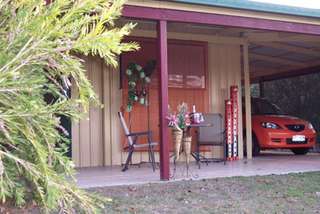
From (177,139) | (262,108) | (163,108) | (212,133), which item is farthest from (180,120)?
(262,108)

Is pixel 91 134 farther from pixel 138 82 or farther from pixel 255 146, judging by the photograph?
pixel 255 146

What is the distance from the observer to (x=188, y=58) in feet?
32.9

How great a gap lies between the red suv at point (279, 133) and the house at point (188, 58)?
46cm

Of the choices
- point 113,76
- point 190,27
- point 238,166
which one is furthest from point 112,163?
point 190,27

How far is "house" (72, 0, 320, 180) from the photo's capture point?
6.75 metres

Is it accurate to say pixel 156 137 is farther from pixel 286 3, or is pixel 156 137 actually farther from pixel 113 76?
pixel 286 3

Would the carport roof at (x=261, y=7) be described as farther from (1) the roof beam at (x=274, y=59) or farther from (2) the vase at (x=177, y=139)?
(1) the roof beam at (x=274, y=59)

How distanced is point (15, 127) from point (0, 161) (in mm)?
245

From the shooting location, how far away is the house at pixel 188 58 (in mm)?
6750

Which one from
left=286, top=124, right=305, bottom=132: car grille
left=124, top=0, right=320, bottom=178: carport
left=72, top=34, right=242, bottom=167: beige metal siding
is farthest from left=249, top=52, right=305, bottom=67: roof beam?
left=72, top=34, right=242, bottom=167: beige metal siding

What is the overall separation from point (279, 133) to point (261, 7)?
4.08m

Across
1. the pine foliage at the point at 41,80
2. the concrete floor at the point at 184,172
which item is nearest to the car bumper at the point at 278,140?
the concrete floor at the point at 184,172

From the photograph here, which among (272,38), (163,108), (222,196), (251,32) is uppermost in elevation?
(251,32)

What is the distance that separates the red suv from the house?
459 millimetres
